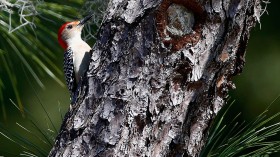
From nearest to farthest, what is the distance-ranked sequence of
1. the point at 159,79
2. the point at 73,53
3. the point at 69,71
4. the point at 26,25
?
the point at 159,79, the point at 26,25, the point at 69,71, the point at 73,53

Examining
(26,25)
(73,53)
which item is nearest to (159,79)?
(26,25)

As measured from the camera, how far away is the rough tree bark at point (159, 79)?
3135mm

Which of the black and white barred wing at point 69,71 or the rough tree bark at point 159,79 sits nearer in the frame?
the rough tree bark at point 159,79

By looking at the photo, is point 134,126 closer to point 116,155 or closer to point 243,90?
point 116,155

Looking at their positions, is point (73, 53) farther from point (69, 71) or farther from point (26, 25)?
point (26, 25)

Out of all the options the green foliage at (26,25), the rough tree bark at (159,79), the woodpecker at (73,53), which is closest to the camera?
the rough tree bark at (159,79)

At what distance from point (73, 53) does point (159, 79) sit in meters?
2.07

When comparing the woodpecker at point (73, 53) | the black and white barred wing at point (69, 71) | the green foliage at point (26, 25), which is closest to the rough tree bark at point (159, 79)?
the green foliage at point (26, 25)

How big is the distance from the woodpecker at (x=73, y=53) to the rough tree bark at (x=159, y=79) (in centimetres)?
145

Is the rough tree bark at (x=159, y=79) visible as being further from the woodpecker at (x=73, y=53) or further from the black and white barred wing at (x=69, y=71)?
the black and white barred wing at (x=69, y=71)

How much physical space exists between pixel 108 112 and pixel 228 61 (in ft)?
1.77

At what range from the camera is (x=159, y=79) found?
10.4 ft

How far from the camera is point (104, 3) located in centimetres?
468

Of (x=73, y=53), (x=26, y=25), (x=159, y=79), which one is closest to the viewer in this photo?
(x=159, y=79)
